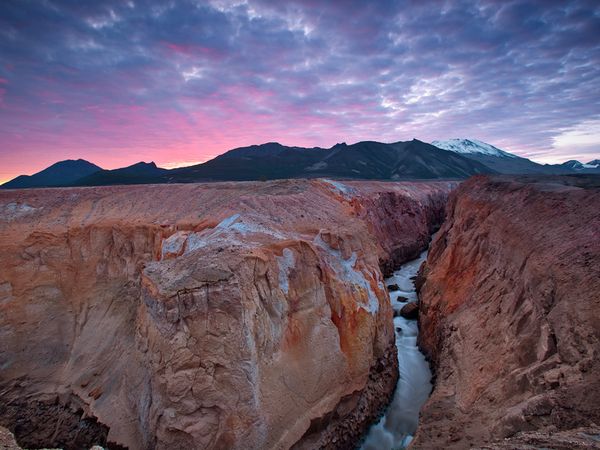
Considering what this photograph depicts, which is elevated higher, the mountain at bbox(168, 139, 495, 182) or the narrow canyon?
the mountain at bbox(168, 139, 495, 182)

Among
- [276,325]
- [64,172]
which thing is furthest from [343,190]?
[64,172]

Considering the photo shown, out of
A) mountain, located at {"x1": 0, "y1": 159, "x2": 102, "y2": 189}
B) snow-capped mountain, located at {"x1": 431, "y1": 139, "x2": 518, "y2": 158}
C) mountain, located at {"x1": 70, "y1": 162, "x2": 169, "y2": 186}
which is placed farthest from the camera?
snow-capped mountain, located at {"x1": 431, "y1": 139, "x2": 518, "y2": 158}

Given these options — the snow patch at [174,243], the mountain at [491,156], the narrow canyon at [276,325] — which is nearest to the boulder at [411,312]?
the narrow canyon at [276,325]

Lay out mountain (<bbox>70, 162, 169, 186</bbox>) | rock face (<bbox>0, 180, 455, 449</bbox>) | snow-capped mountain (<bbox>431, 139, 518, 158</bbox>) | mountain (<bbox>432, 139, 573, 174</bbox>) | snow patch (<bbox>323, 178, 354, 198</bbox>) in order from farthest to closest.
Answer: snow-capped mountain (<bbox>431, 139, 518, 158</bbox>)
mountain (<bbox>432, 139, 573, 174</bbox>)
mountain (<bbox>70, 162, 169, 186</bbox>)
snow patch (<bbox>323, 178, 354, 198</bbox>)
rock face (<bbox>0, 180, 455, 449</bbox>)

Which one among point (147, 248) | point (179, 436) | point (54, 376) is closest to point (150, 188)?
point (147, 248)

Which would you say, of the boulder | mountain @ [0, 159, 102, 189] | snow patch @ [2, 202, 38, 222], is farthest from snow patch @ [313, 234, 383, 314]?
mountain @ [0, 159, 102, 189]

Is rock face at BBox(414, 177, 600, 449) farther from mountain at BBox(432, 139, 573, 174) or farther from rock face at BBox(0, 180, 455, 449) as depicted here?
mountain at BBox(432, 139, 573, 174)
